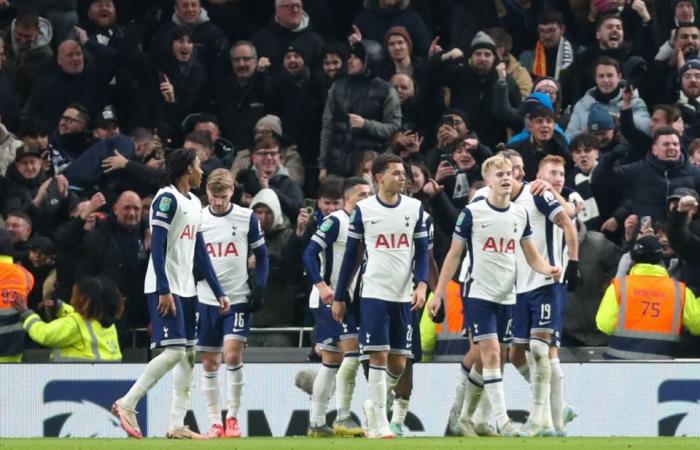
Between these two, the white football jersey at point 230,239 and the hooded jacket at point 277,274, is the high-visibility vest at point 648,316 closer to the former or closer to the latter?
the white football jersey at point 230,239

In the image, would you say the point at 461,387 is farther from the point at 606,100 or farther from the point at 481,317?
the point at 606,100

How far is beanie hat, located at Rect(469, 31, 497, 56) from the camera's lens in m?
21.5

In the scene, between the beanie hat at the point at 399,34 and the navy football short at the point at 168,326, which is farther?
the beanie hat at the point at 399,34

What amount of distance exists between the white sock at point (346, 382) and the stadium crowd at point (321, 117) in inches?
97.8

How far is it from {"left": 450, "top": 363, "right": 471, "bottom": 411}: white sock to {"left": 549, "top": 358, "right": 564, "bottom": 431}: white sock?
33.3 inches

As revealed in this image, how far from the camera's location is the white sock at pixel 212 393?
1709cm

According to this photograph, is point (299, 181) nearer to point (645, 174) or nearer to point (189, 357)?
point (645, 174)

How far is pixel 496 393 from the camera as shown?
52.6ft

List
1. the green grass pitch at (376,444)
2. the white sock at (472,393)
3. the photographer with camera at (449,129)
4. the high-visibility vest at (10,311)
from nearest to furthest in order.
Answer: the green grass pitch at (376,444)
the white sock at (472,393)
the high-visibility vest at (10,311)
the photographer with camera at (449,129)

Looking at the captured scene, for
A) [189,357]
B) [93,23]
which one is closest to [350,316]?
[189,357]

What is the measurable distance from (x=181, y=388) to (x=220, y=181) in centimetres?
207

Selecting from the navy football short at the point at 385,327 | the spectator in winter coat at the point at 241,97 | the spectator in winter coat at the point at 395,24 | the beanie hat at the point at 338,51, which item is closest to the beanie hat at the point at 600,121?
the spectator in winter coat at the point at 395,24

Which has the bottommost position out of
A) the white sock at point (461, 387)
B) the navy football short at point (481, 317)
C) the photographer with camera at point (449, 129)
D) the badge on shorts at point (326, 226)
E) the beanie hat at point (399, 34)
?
the white sock at point (461, 387)

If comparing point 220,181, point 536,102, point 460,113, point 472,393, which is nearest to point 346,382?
point 472,393
